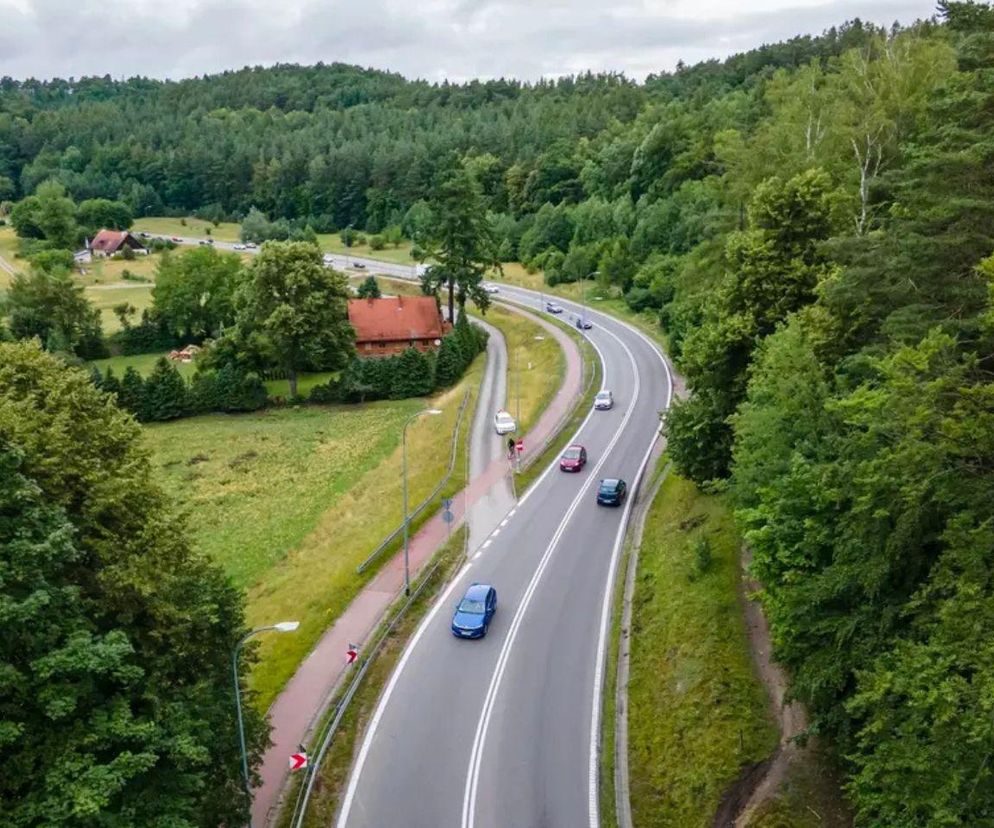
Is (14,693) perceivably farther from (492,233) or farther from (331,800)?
(492,233)

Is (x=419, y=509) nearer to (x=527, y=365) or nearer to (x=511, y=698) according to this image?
(x=511, y=698)

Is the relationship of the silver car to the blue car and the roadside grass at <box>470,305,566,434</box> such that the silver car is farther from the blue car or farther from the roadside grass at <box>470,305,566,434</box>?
the blue car

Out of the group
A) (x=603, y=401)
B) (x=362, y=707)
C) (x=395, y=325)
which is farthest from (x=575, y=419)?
(x=362, y=707)

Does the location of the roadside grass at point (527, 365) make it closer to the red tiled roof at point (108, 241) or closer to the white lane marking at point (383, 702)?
the white lane marking at point (383, 702)

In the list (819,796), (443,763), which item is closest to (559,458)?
(443,763)

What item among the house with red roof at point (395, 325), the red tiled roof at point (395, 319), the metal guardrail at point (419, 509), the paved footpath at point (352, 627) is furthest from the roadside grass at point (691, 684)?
the red tiled roof at point (395, 319)
